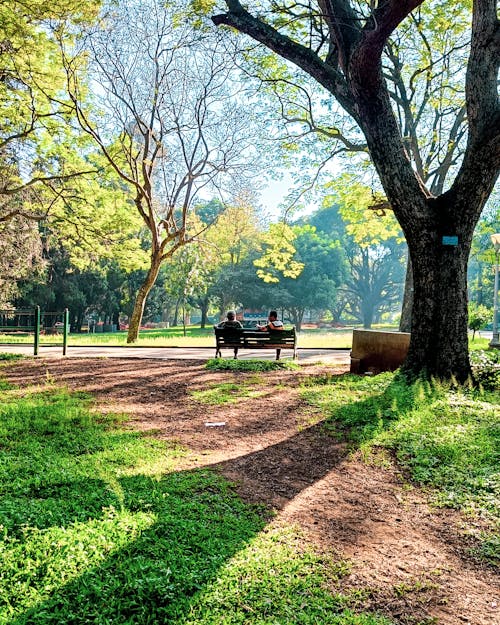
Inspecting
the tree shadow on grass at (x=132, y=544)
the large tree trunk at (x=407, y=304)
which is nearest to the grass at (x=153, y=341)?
the large tree trunk at (x=407, y=304)

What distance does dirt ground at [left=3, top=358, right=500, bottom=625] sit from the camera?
100.0 inches

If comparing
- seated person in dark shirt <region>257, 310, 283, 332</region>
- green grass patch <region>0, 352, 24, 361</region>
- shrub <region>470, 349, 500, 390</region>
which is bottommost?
green grass patch <region>0, 352, 24, 361</region>

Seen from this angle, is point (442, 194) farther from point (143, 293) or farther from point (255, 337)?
point (143, 293)

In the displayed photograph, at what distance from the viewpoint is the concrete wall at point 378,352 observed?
891cm

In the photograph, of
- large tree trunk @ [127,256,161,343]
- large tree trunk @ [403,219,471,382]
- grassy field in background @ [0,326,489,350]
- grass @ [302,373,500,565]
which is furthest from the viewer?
grassy field in background @ [0,326,489,350]

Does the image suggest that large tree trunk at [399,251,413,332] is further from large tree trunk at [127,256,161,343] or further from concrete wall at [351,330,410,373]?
large tree trunk at [127,256,161,343]

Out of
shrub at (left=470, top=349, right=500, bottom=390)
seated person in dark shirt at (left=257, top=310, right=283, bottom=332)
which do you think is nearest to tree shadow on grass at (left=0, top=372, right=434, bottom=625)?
shrub at (left=470, top=349, right=500, bottom=390)

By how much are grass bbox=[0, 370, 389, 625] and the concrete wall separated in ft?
18.8

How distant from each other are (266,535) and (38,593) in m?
1.40

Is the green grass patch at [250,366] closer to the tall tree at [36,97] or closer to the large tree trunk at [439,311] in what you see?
the large tree trunk at [439,311]

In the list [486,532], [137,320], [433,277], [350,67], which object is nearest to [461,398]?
[433,277]

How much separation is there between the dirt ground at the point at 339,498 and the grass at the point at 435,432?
21 cm

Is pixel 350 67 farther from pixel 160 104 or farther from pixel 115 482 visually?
pixel 160 104

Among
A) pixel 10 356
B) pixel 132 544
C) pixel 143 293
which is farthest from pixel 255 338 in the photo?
pixel 143 293
